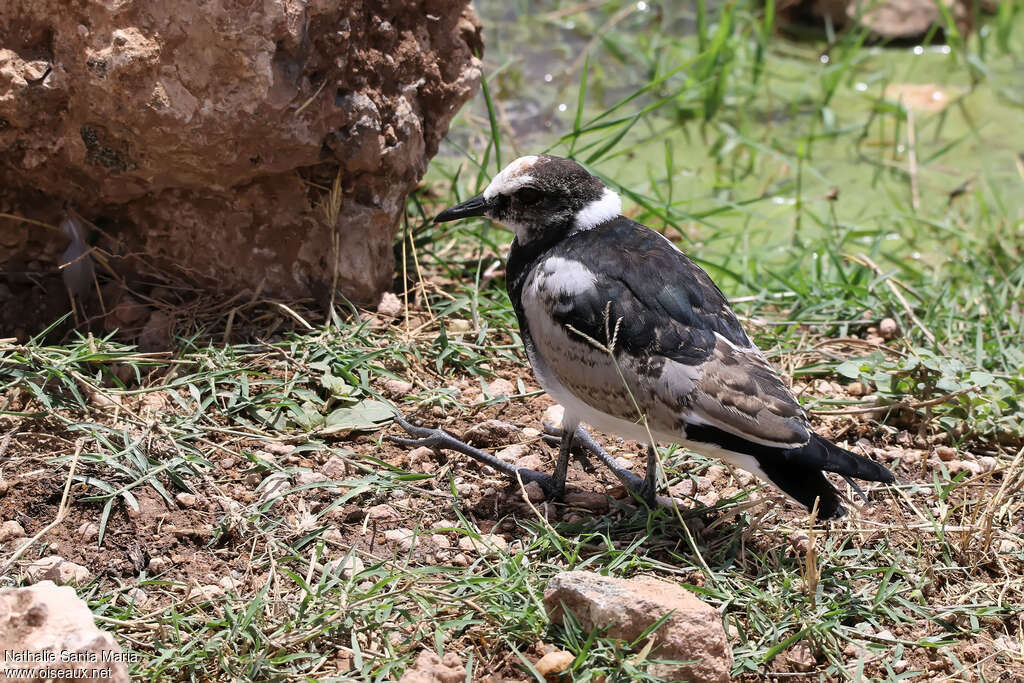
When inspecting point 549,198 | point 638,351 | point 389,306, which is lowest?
point 389,306

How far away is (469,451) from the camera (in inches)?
136

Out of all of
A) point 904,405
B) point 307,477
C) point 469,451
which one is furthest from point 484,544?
point 904,405

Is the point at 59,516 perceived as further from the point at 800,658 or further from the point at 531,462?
the point at 800,658

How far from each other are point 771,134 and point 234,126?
3.47 m

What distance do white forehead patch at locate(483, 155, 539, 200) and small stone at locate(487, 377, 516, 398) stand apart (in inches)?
28.5

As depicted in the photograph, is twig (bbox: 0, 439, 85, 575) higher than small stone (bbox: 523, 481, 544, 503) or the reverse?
higher

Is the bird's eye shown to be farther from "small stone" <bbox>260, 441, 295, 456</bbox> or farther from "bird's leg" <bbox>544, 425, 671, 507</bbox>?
"small stone" <bbox>260, 441, 295, 456</bbox>

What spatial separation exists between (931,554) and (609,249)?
1.28 metres

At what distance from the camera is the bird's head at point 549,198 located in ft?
11.2

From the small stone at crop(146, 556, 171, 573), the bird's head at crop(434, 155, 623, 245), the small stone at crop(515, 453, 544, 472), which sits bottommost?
the small stone at crop(515, 453, 544, 472)

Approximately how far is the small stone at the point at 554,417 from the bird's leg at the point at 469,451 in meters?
0.29

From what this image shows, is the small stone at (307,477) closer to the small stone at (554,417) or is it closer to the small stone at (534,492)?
the small stone at (534,492)

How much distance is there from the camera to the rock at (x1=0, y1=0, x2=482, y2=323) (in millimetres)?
3455

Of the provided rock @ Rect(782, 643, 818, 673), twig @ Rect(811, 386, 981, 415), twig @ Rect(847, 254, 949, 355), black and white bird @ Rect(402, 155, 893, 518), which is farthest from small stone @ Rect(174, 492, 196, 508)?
twig @ Rect(847, 254, 949, 355)
